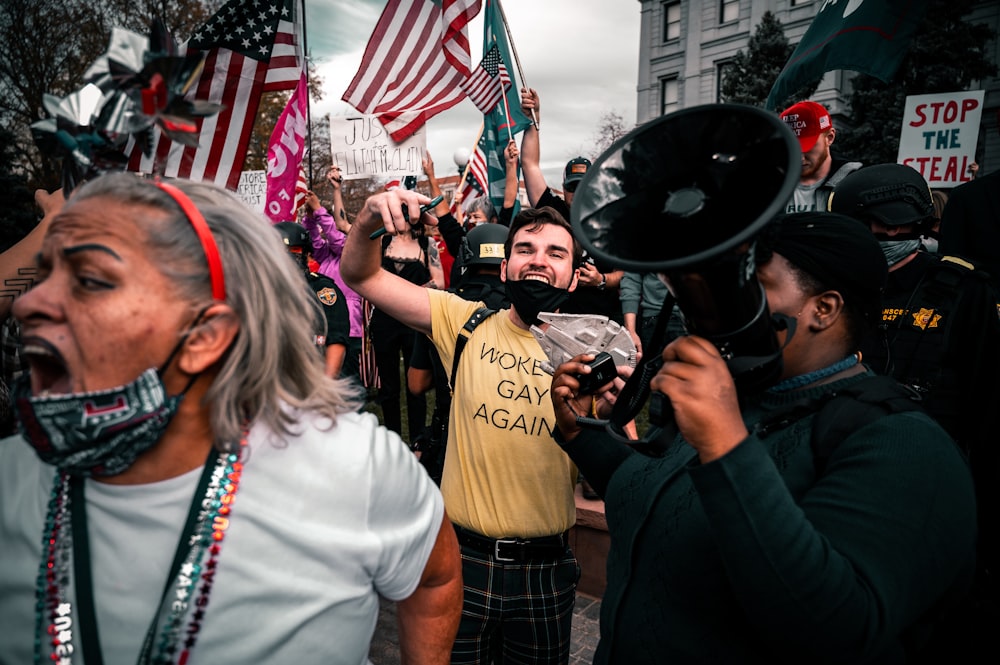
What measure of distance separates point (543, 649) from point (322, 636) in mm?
1244

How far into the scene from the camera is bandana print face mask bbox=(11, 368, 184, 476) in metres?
1.14

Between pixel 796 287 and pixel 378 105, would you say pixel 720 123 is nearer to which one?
pixel 796 287

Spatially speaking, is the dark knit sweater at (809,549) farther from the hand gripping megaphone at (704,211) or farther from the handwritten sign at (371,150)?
the handwritten sign at (371,150)

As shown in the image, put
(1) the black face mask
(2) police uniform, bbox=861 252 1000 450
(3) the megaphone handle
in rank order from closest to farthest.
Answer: (3) the megaphone handle → (1) the black face mask → (2) police uniform, bbox=861 252 1000 450

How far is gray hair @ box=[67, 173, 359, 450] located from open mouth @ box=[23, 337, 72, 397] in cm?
25

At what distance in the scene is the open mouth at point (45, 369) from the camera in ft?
3.94

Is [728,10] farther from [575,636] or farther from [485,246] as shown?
[575,636]

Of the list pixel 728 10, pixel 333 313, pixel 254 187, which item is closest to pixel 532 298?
pixel 333 313

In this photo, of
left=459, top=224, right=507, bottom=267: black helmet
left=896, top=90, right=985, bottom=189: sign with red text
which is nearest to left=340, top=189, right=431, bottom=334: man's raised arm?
left=459, top=224, right=507, bottom=267: black helmet

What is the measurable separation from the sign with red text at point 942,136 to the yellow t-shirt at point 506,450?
5777 millimetres

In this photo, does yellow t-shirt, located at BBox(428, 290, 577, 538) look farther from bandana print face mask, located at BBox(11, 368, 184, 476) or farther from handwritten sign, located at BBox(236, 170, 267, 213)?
handwritten sign, located at BBox(236, 170, 267, 213)

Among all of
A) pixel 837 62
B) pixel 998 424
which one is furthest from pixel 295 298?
pixel 837 62

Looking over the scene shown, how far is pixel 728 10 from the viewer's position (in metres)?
31.6

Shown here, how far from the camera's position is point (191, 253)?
131cm
